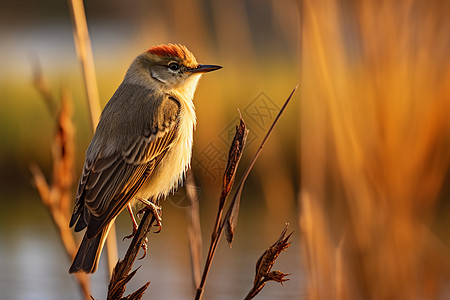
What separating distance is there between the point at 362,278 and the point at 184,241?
3909 mm

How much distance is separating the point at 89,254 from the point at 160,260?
15.3 feet

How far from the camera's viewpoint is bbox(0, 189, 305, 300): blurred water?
6.77 metres

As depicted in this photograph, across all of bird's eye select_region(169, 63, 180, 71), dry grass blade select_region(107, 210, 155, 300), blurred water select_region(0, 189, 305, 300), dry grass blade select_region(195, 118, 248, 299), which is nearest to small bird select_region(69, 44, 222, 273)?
bird's eye select_region(169, 63, 180, 71)

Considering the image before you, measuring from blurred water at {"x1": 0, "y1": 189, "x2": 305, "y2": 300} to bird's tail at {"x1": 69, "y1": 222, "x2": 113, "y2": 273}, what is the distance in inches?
138

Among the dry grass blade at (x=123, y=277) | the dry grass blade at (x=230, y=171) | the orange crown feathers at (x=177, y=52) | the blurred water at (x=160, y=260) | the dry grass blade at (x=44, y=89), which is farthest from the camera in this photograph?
the blurred water at (x=160, y=260)

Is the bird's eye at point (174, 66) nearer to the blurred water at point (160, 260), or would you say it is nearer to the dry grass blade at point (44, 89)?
the dry grass blade at point (44, 89)

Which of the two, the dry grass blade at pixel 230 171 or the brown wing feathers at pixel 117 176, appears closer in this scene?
the dry grass blade at pixel 230 171

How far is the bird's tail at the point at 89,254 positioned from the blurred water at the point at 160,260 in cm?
352

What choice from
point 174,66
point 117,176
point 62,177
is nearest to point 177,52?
point 174,66

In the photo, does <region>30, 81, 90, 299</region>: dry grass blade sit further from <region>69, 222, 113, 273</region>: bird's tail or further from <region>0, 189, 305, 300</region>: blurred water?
<region>0, 189, 305, 300</region>: blurred water

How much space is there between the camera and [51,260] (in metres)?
7.91

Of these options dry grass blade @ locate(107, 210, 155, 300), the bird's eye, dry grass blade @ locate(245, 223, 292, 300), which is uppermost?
the bird's eye

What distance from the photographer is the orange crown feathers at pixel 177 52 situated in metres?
3.52

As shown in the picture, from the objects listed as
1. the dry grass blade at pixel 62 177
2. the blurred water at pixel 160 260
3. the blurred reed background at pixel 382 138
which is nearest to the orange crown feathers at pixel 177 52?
the blurred reed background at pixel 382 138
